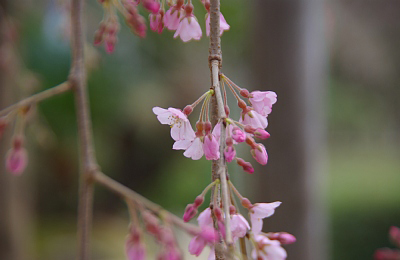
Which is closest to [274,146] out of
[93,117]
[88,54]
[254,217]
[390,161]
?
[88,54]

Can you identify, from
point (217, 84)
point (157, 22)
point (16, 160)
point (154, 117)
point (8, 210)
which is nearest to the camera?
point (217, 84)

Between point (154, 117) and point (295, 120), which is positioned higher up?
point (295, 120)

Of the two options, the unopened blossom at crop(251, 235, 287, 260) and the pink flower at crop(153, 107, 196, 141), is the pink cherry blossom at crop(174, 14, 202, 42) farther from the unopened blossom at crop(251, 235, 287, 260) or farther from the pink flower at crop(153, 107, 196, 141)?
the unopened blossom at crop(251, 235, 287, 260)

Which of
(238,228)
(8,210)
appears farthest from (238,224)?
(8,210)

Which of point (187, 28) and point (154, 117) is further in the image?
point (154, 117)

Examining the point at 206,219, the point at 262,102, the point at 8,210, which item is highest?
the point at 262,102

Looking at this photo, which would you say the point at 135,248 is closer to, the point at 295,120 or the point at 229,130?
the point at 229,130
